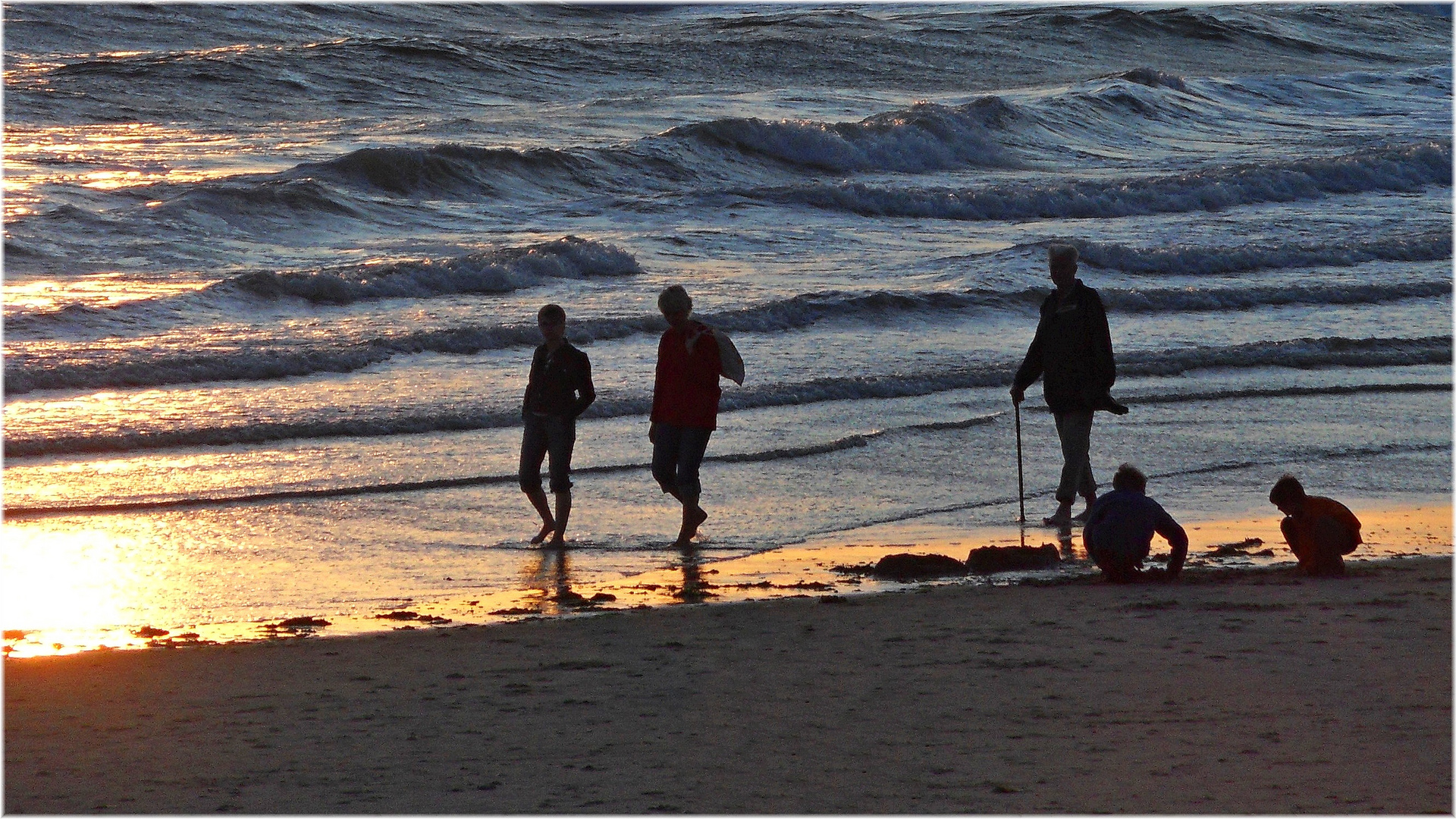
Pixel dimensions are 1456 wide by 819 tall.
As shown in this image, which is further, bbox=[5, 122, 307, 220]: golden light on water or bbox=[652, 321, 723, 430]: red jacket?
bbox=[5, 122, 307, 220]: golden light on water

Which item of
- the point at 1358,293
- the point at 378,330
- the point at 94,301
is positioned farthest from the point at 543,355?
the point at 1358,293

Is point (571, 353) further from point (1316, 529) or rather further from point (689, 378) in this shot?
point (1316, 529)

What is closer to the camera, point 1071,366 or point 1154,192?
point 1071,366

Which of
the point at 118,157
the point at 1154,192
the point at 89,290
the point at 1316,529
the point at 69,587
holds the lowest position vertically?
the point at 69,587

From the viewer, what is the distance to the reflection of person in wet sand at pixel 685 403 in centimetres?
775

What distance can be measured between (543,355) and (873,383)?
4.50 metres

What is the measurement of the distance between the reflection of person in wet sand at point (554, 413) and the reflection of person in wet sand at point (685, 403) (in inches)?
16.7

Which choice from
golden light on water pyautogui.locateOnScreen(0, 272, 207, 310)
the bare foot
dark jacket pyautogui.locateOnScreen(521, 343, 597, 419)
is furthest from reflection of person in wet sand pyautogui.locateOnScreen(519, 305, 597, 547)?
golden light on water pyautogui.locateOnScreen(0, 272, 207, 310)

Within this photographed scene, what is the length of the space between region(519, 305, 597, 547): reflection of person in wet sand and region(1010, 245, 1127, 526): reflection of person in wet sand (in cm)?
237

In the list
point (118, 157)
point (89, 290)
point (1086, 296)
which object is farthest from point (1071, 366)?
point (118, 157)

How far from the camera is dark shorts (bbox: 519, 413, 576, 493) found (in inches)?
313

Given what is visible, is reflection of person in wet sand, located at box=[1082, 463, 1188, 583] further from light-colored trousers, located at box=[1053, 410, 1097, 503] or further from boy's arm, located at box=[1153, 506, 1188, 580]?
light-colored trousers, located at box=[1053, 410, 1097, 503]

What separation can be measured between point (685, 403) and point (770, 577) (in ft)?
3.71

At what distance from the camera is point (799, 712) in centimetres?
499
